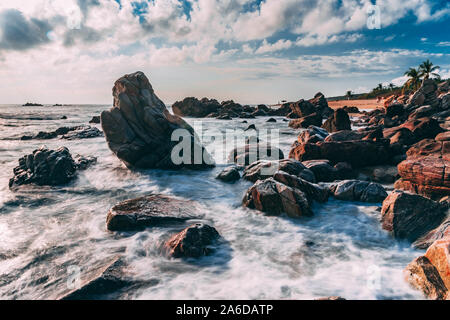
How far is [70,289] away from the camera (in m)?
4.39

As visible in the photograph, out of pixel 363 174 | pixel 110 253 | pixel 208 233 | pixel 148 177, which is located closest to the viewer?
pixel 110 253

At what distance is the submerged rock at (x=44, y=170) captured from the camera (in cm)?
1062

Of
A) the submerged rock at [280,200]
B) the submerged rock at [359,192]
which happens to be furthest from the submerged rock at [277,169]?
the submerged rock at [280,200]

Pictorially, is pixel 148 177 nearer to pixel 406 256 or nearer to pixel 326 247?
pixel 326 247

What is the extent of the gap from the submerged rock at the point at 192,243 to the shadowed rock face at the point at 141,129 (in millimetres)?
7110

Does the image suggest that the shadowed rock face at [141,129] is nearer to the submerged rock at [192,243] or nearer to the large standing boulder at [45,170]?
the large standing boulder at [45,170]

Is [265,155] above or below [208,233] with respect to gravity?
above

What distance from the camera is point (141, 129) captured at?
43.8 ft

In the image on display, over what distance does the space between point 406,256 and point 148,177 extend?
955 centimetres

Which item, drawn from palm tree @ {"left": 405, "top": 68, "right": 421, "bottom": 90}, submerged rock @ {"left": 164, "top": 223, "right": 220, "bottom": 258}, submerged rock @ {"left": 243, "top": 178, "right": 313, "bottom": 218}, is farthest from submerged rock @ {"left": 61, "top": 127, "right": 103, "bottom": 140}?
palm tree @ {"left": 405, "top": 68, "right": 421, "bottom": 90}

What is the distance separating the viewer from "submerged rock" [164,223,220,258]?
5426mm

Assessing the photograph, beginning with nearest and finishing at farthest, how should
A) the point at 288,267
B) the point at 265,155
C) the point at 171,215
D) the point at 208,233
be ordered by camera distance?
1. the point at 288,267
2. the point at 208,233
3. the point at 171,215
4. the point at 265,155

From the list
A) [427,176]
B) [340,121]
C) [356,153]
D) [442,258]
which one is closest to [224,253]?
[442,258]

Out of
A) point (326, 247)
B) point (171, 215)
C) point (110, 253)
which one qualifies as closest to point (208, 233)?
point (171, 215)
